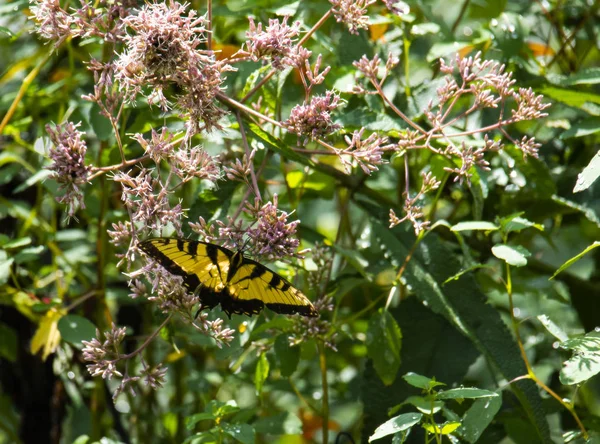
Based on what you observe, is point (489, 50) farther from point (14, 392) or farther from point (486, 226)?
point (14, 392)

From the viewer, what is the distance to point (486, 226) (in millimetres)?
939

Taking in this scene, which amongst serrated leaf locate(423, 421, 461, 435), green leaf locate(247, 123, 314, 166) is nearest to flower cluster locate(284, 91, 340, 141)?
green leaf locate(247, 123, 314, 166)

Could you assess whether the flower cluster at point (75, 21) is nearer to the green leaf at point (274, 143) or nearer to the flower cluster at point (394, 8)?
the green leaf at point (274, 143)

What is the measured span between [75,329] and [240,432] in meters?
0.37

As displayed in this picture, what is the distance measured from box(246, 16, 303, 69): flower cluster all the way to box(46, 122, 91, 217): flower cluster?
23cm

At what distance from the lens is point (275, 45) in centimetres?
88

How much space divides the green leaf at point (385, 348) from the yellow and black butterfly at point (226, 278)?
0.21 m

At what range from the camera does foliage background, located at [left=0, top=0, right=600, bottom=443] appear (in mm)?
1077

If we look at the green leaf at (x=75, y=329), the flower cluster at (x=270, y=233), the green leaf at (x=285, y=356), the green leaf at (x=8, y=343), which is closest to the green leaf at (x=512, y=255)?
the flower cluster at (x=270, y=233)

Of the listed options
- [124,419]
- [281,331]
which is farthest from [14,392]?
[281,331]

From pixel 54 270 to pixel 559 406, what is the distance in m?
0.95

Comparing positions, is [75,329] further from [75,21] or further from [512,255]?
[512,255]

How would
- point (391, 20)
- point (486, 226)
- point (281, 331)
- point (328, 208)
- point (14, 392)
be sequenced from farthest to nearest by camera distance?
point (328, 208)
point (14, 392)
point (391, 20)
point (281, 331)
point (486, 226)

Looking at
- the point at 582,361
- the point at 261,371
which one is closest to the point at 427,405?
the point at 582,361
